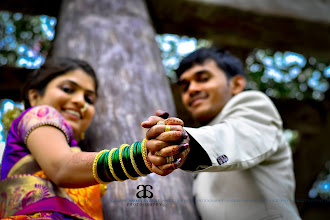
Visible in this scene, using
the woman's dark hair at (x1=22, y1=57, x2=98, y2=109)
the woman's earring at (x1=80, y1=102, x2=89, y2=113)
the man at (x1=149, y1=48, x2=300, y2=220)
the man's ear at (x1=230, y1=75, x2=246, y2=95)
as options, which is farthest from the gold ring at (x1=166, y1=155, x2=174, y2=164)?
the man's ear at (x1=230, y1=75, x2=246, y2=95)

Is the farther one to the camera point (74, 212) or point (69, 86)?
point (69, 86)

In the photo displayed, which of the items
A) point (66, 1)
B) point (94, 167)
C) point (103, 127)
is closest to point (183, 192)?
point (103, 127)

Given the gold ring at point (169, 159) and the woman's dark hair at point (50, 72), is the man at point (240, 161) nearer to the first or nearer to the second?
the gold ring at point (169, 159)

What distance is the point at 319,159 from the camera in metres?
4.99

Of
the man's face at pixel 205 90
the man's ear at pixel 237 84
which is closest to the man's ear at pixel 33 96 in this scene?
the man's face at pixel 205 90

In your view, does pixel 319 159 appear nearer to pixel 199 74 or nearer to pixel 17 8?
pixel 199 74

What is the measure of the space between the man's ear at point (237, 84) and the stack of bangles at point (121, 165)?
3.72 feet

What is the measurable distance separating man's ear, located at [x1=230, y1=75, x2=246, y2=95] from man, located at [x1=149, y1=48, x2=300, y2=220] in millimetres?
185

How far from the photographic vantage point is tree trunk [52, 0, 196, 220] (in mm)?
1617

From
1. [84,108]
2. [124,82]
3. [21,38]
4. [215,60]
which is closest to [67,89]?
[84,108]

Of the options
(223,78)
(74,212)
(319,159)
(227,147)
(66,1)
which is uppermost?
(66,1)

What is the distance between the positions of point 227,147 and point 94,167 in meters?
0.51

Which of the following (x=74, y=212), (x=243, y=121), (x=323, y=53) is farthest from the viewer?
(x=323, y=53)

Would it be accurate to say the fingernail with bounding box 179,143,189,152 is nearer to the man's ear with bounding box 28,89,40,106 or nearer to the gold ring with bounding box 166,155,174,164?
the gold ring with bounding box 166,155,174,164
